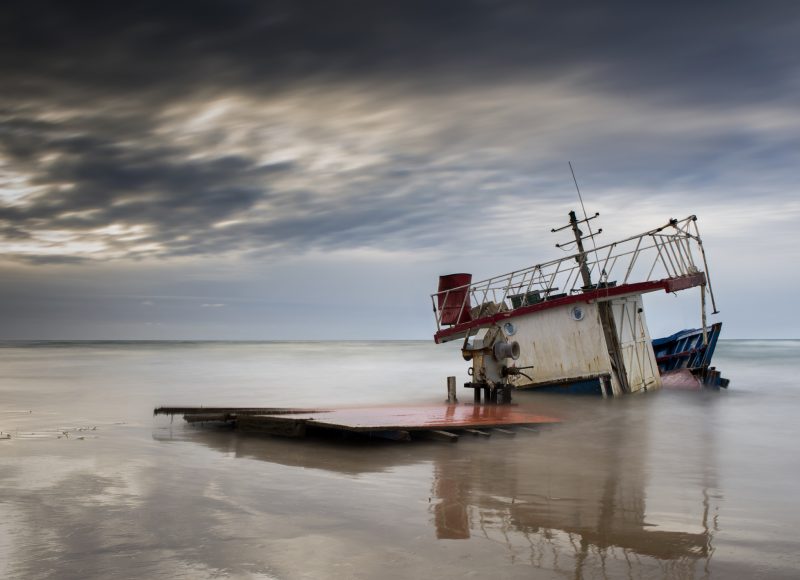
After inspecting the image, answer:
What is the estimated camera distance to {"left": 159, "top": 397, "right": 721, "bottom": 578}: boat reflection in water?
681cm

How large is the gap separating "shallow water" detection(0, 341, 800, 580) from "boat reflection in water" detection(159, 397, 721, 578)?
36 millimetres

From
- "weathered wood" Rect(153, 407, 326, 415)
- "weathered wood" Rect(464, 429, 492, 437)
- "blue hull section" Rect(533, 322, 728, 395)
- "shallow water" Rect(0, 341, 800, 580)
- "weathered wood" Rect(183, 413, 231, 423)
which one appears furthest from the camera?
"blue hull section" Rect(533, 322, 728, 395)

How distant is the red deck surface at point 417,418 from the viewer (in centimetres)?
1390

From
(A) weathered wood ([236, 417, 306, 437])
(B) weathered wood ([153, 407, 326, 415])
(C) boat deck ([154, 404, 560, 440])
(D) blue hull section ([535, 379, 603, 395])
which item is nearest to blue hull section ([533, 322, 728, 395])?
(D) blue hull section ([535, 379, 603, 395])

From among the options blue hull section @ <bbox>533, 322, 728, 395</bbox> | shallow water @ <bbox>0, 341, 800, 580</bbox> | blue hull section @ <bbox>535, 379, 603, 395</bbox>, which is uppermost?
blue hull section @ <bbox>533, 322, 728, 395</bbox>

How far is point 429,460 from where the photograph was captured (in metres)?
12.1

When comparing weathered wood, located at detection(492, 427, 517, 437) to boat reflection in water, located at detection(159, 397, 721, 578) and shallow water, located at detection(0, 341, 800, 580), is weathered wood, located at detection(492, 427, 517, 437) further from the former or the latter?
shallow water, located at detection(0, 341, 800, 580)

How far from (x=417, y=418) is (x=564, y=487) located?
5.98m

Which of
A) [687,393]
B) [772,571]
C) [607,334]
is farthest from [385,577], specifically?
[687,393]

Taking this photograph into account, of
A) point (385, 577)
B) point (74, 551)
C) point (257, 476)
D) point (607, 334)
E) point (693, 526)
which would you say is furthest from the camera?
point (607, 334)

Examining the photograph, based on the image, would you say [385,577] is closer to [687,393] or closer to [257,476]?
[257,476]

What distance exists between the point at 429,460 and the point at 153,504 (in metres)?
4.98

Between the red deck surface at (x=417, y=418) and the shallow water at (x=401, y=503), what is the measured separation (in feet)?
1.53

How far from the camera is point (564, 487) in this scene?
993cm
